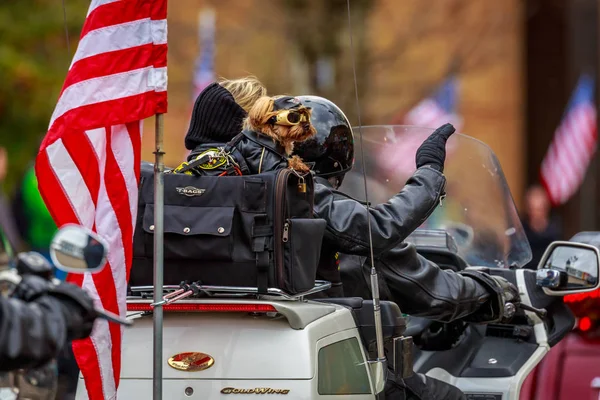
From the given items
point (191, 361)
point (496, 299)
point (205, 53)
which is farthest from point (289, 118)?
point (205, 53)

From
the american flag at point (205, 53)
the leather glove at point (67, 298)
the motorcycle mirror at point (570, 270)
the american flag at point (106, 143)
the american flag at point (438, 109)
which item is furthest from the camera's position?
the american flag at point (205, 53)

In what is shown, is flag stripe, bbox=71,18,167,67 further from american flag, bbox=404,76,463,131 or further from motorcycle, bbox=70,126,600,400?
american flag, bbox=404,76,463,131

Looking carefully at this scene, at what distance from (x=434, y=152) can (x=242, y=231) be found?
93cm

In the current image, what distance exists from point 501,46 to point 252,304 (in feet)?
61.0

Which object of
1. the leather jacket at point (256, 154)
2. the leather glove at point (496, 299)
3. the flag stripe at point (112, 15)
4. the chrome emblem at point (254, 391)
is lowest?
the chrome emblem at point (254, 391)

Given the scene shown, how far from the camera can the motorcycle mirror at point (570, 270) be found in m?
4.46

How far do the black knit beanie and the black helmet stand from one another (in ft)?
0.84

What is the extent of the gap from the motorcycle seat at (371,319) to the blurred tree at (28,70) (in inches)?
527

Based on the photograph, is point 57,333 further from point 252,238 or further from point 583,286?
point 583,286

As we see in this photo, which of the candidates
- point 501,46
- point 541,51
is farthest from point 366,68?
point 541,51

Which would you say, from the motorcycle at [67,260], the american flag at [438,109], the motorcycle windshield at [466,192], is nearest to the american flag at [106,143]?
the motorcycle at [67,260]

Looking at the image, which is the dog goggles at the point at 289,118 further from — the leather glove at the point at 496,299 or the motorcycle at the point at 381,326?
the leather glove at the point at 496,299

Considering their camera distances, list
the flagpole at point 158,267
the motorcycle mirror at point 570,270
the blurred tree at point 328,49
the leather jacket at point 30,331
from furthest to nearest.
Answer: the blurred tree at point 328,49
the motorcycle mirror at point 570,270
the flagpole at point 158,267
the leather jacket at point 30,331

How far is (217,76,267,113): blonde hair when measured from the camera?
178 inches
